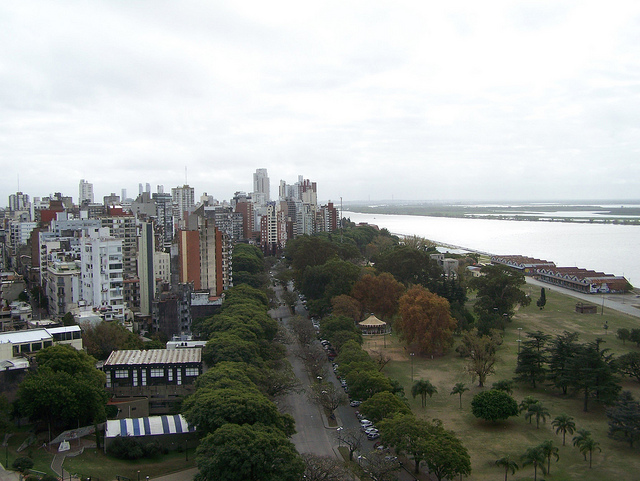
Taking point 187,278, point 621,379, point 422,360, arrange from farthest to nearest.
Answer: point 187,278 < point 422,360 < point 621,379

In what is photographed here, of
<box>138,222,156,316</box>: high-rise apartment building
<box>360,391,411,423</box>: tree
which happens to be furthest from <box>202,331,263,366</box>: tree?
<box>138,222,156,316</box>: high-rise apartment building

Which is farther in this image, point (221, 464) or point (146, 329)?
point (146, 329)

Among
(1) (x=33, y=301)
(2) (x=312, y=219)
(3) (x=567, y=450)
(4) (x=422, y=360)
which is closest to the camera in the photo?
(3) (x=567, y=450)

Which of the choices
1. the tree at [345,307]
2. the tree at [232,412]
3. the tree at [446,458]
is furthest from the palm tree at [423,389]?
the tree at [345,307]

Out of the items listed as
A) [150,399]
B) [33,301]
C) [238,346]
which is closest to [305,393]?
[238,346]

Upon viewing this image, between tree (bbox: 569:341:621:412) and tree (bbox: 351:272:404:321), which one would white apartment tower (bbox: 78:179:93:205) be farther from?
tree (bbox: 569:341:621:412)

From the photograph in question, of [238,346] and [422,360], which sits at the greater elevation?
[238,346]

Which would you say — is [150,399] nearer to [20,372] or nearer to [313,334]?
[20,372]
